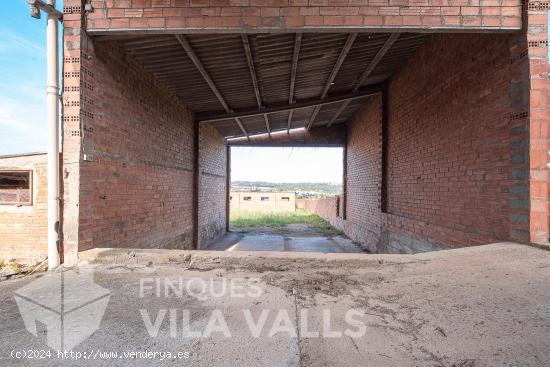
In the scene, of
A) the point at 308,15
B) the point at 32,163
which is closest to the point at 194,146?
the point at 32,163

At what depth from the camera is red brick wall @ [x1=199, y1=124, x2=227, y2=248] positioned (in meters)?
8.87

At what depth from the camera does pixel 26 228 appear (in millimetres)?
4285

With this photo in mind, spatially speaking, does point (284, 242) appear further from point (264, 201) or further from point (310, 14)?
point (264, 201)

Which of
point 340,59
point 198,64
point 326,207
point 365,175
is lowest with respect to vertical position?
point 326,207

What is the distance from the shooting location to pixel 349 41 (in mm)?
4750

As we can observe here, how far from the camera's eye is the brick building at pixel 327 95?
3549 millimetres

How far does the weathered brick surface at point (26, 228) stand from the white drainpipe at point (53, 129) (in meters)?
0.99

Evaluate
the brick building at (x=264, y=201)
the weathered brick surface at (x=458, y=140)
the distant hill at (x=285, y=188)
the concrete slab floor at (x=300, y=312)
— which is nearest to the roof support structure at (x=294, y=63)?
the weathered brick surface at (x=458, y=140)

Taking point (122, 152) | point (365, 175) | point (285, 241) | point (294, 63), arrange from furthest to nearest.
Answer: point (285, 241) → point (365, 175) → point (294, 63) → point (122, 152)

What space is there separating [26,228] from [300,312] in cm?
453

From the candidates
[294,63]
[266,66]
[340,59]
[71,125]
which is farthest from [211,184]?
[71,125]

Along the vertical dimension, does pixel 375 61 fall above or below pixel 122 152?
above

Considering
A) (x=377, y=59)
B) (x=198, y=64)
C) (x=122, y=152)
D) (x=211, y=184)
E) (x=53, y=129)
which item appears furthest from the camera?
(x=211, y=184)

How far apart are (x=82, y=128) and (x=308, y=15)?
325cm
